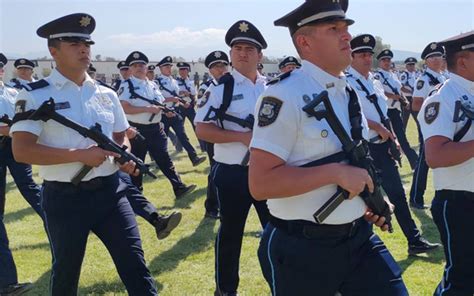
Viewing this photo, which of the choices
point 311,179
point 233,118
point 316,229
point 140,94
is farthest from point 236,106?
point 140,94

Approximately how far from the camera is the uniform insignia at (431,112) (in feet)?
10.7

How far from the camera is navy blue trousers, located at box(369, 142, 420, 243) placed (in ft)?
18.4

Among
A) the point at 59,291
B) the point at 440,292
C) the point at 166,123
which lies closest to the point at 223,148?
the point at 59,291

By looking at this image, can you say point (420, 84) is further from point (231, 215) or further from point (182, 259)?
point (231, 215)

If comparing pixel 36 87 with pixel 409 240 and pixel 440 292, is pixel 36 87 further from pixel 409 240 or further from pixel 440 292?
pixel 409 240

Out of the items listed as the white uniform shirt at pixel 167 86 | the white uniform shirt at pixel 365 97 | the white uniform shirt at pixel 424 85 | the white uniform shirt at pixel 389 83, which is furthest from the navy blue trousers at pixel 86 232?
the white uniform shirt at pixel 167 86

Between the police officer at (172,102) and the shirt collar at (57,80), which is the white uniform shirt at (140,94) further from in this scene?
the shirt collar at (57,80)

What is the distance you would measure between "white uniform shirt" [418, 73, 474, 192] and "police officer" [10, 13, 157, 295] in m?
2.02

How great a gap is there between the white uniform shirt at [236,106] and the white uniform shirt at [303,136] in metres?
1.87

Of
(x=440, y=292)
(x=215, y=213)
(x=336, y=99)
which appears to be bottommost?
(x=215, y=213)

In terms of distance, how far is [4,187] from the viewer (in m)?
5.68

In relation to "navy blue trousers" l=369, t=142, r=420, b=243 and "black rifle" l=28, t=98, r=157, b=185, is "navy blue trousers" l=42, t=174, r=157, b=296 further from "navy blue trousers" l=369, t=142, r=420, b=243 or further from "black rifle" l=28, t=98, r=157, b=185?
"navy blue trousers" l=369, t=142, r=420, b=243

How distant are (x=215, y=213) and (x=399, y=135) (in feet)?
13.8

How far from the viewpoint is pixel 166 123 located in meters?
11.7
